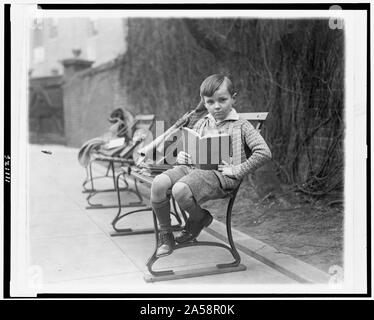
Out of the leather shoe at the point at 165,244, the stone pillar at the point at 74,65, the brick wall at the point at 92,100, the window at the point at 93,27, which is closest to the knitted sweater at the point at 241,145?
the leather shoe at the point at 165,244

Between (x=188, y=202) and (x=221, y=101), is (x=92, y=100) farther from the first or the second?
(x=188, y=202)

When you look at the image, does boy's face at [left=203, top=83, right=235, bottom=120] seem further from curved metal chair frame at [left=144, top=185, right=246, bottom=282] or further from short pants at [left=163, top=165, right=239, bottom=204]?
curved metal chair frame at [left=144, top=185, right=246, bottom=282]

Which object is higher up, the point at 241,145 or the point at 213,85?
the point at 213,85

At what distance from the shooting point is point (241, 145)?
3.24 meters

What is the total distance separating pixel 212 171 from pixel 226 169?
9 centimetres

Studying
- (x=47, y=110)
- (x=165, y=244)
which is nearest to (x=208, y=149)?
(x=165, y=244)

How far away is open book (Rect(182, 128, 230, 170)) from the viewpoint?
10.2ft

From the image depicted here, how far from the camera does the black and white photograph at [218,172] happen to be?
9.41 ft

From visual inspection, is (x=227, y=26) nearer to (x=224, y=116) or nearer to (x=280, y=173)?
(x=280, y=173)

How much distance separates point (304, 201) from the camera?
16.8ft

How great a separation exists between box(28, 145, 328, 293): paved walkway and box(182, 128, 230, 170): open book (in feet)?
2.60

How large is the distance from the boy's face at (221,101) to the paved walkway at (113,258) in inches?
44.9

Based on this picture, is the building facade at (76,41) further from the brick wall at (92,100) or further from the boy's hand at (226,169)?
the boy's hand at (226,169)

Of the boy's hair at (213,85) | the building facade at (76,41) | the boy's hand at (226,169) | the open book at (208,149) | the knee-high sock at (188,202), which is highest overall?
the building facade at (76,41)
